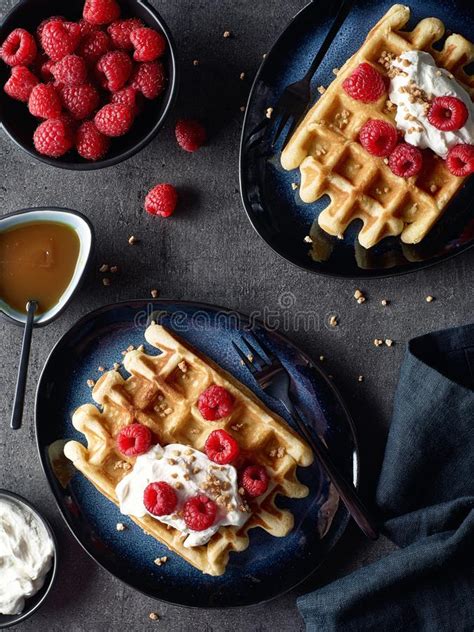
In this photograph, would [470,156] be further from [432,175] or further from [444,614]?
→ [444,614]

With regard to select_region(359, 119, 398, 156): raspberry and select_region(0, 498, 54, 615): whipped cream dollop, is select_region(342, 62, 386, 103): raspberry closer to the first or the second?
select_region(359, 119, 398, 156): raspberry

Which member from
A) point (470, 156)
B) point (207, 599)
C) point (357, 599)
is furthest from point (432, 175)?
point (207, 599)

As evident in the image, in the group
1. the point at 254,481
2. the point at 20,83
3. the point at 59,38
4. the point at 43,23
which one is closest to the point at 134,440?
the point at 254,481

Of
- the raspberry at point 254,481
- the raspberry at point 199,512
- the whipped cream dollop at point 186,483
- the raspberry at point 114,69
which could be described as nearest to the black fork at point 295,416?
the raspberry at point 254,481

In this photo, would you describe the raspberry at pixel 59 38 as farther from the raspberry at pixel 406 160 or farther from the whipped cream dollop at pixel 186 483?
the whipped cream dollop at pixel 186 483

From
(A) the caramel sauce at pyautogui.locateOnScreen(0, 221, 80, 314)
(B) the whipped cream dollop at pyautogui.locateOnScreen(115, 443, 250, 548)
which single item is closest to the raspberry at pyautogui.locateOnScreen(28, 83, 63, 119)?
(A) the caramel sauce at pyautogui.locateOnScreen(0, 221, 80, 314)
